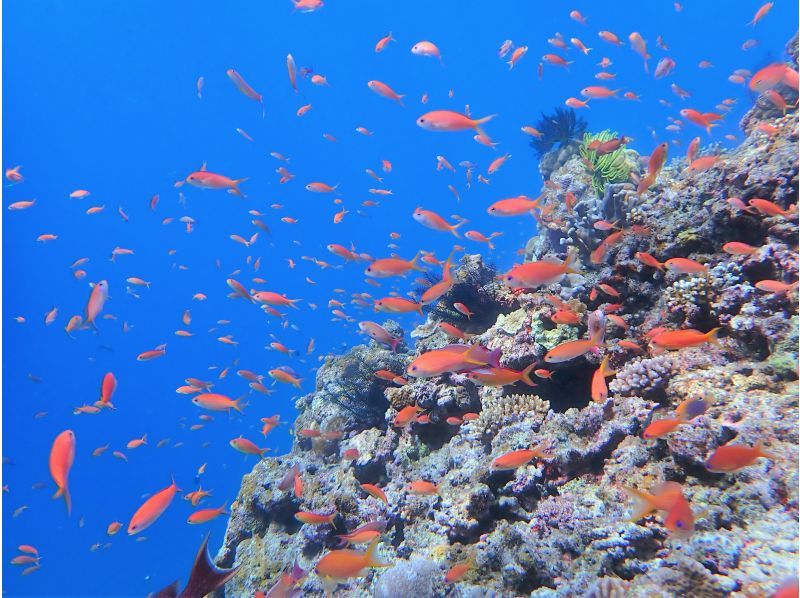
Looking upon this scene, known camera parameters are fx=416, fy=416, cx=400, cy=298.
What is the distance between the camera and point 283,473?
766 cm

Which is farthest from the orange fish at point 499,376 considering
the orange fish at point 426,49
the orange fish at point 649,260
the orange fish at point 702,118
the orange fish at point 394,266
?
the orange fish at point 426,49

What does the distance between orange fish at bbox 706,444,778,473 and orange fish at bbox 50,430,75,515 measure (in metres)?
4.73

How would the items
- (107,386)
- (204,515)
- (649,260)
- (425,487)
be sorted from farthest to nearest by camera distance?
1. (204,515)
2. (107,386)
3. (649,260)
4. (425,487)

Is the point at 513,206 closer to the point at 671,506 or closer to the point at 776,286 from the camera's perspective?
the point at 776,286

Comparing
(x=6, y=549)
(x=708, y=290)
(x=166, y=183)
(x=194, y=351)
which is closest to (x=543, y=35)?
(x=166, y=183)

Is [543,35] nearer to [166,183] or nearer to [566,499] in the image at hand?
[166,183]

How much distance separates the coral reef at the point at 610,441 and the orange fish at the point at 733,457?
0.47 m

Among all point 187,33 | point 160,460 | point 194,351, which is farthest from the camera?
point 194,351

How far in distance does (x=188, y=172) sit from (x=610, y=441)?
9383 cm

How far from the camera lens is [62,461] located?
3.40 metres

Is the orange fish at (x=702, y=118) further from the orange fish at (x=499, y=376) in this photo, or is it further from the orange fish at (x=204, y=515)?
the orange fish at (x=204, y=515)

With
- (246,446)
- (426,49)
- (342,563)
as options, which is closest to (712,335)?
(342,563)

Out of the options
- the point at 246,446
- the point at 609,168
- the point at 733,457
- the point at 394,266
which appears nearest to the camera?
the point at 733,457

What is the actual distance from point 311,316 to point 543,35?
82.0m
